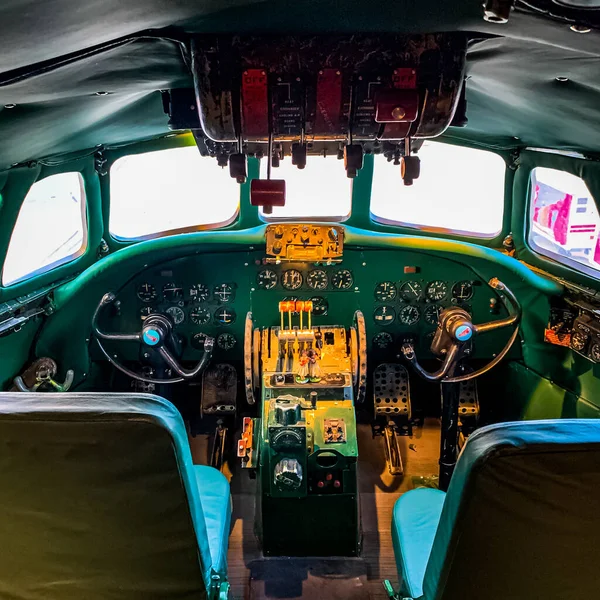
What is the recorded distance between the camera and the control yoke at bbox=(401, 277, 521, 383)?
10.6 ft

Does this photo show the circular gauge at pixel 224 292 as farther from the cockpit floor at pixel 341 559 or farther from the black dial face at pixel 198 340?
the cockpit floor at pixel 341 559

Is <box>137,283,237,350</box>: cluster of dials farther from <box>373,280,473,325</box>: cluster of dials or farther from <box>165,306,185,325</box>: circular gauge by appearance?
<box>373,280,473,325</box>: cluster of dials

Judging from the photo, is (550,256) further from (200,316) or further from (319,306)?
(200,316)

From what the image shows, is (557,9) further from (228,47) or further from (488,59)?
(228,47)

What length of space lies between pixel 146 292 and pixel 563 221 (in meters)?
2.72

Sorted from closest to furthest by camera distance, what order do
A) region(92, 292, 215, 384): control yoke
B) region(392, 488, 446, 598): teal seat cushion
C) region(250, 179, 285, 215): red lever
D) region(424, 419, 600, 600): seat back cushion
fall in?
region(424, 419, 600, 600): seat back cushion, region(392, 488, 446, 598): teal seat cushion, region(250, 179, 285, 215): red lever, region(92, 292, 215, 384): control yoke

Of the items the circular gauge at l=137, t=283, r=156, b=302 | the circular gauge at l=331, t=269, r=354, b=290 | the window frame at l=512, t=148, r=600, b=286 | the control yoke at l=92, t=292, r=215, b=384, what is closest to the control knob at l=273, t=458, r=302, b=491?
the control yoke at l=92, t=292, r=215, b=384

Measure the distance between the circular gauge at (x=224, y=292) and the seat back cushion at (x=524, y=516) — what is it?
2.61 m

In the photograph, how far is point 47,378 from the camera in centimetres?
323

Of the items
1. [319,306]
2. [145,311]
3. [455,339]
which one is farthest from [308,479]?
[145,311]

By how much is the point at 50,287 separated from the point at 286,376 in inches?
57.4

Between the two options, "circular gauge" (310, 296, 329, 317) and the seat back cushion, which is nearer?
the seat back cushion

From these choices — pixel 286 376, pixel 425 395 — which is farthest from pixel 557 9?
pixel 425 395

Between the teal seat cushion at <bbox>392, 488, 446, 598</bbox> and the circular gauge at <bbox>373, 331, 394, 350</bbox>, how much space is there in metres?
1.64
